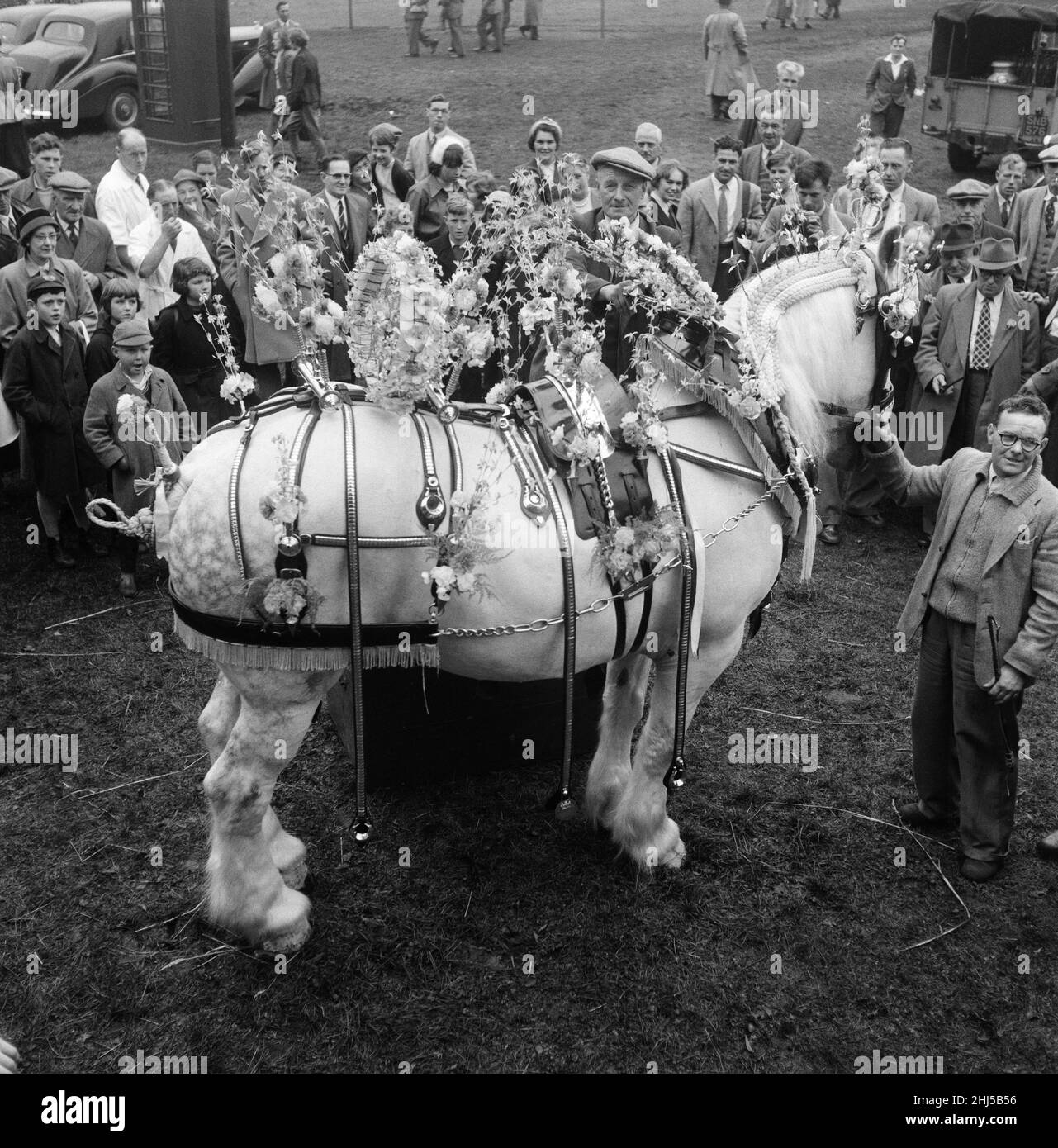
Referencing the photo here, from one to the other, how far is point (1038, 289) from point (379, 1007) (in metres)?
7.63

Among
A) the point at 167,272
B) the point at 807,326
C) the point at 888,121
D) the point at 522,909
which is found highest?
the point at 888,121

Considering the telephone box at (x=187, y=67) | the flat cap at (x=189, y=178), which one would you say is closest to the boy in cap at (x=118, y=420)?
the flat cap at (x=189, y=178)

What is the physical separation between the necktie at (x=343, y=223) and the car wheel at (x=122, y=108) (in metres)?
9.08

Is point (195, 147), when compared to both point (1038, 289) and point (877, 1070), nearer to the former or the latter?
point (1038, 289)

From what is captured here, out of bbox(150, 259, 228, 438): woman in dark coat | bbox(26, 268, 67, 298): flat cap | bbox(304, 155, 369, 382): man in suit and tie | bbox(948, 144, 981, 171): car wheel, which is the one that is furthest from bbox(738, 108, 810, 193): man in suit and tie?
bbox(948, 144, 981, 171): car wheel

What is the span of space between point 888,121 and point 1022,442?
13.4 metres

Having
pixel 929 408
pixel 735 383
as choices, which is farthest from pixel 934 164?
pixel 735 383

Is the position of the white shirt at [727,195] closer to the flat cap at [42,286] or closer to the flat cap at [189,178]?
the flat cap at [189,178]

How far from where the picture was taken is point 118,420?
699cm

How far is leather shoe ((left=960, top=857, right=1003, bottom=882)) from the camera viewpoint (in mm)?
5016

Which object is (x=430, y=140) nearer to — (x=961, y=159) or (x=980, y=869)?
(x=961, y=159)

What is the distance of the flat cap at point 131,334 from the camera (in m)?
6.97

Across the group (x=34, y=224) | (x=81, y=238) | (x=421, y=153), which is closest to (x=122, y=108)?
(x=421, y=153)

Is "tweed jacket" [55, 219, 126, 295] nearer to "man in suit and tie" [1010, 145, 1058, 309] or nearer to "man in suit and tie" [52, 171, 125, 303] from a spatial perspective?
"man in suit and tie" [52, 171, 125, 303]
